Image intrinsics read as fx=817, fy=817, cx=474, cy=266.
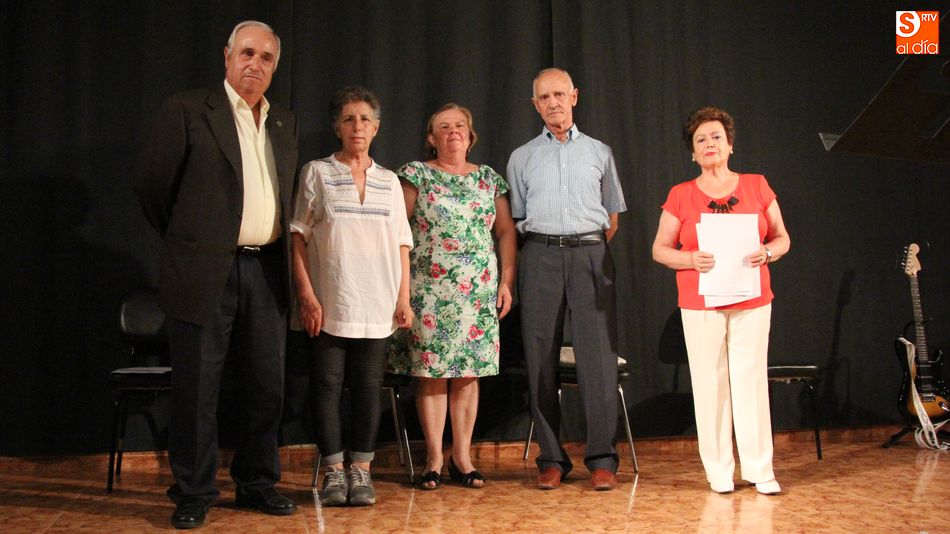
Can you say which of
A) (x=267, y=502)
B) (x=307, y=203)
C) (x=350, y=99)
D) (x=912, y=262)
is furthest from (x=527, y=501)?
(x=912, y=262)

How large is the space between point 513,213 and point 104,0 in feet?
7.11

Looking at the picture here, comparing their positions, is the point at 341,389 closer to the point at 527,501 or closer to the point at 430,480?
the point at 430,480

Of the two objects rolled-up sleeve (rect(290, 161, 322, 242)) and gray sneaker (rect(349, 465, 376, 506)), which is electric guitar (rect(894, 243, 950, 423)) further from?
rolled-up sleeve (rect(290, 161, 322, 242))

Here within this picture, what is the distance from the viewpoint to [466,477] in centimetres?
339

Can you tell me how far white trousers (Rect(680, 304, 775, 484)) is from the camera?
10.4ft

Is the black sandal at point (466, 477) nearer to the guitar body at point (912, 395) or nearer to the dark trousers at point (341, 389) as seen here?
the dark trousers at point (341, 389)

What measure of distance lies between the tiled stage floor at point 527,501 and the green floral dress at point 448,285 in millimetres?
531

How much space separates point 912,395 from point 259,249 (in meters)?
3.64

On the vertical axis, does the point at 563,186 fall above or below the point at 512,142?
below

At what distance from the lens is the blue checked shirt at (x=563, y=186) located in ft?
11.3

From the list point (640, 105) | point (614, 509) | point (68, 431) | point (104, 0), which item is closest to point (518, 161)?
point (640, 105)

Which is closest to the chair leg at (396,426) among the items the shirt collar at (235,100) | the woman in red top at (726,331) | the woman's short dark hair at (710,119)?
the woman in red top at (726,331)

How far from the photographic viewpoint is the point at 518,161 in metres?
3.62

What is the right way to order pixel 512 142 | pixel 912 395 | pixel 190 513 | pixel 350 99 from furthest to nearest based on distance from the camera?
1. pixel 912 395
2. pixel 512 142
3. pixel 350 99
4. pixel 190 513
